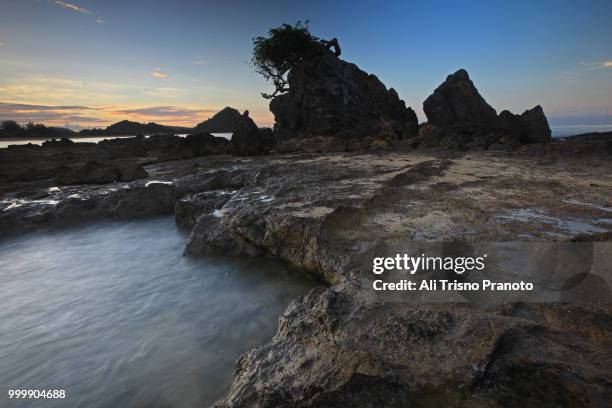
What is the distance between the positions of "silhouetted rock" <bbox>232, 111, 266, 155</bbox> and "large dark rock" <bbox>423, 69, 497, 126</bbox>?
49.9 feet

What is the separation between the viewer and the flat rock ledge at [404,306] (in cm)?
144

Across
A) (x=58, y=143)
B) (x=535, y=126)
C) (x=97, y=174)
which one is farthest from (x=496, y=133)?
(x=58, y=143)

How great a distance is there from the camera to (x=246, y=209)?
15.4 feet

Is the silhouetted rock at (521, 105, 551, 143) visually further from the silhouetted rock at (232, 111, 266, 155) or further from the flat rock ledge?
the silhouetted rock at (232, 111, 266, 155)

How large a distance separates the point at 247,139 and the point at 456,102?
17806mm

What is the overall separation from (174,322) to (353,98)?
26011 millimetres

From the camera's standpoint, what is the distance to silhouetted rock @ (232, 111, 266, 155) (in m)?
15.2

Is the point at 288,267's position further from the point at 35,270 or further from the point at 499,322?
the point at 35,270

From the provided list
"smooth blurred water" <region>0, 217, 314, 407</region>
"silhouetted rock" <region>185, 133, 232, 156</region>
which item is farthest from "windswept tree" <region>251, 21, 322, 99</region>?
"smooth blurred water" <region>0, 217, 314, 407</region>

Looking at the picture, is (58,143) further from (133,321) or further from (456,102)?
(456,102)

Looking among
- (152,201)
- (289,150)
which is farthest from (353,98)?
(152,201)

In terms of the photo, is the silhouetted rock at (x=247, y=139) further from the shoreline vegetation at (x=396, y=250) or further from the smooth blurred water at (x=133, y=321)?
the smooth blurred water at (x=133, y=321)

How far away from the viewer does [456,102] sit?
82.6 ft

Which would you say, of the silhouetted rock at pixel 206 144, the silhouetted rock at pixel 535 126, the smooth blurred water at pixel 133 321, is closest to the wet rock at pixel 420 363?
the smooth blurred water at pixel 133 321
